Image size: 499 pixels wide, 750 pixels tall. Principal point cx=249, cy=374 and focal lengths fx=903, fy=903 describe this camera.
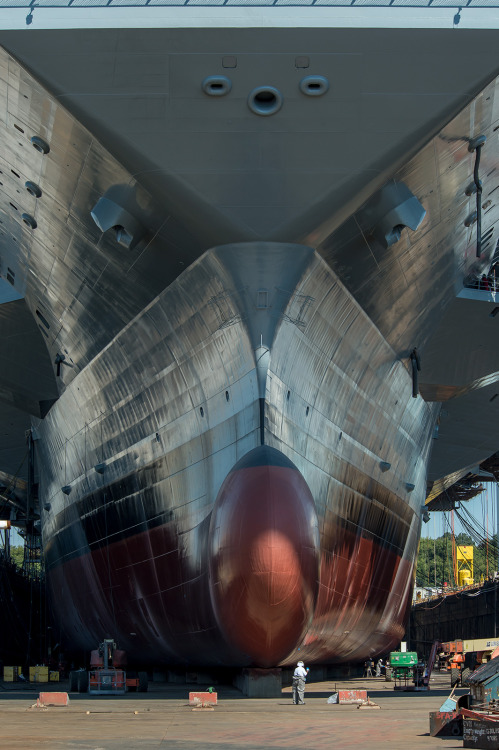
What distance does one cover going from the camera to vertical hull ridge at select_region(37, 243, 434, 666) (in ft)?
41.0

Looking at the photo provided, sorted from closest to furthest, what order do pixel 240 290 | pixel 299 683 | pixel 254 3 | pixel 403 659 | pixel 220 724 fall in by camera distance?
pixel 220 724 → pixel 254 3 → pixel 299 683 → pixel 240 290 → pixel 403 659

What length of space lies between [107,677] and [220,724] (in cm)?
652

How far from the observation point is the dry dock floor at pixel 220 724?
7.93 meters

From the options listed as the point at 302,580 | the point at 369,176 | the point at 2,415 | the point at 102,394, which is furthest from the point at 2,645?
the point at 369,176

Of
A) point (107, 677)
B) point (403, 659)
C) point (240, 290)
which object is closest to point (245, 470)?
point (240, 290)

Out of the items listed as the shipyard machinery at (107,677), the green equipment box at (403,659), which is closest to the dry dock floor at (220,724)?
the shipyard machinery at (107,677)

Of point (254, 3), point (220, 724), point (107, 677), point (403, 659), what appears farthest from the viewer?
point (403, 659)

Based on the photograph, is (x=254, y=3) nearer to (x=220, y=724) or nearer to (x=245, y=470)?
(x=245, y=470)

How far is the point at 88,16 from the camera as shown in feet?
39.1

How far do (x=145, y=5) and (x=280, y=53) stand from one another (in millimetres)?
1923

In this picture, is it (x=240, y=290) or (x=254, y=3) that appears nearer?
(x=254, y=3)

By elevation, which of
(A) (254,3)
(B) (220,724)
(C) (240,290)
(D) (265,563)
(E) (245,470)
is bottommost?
(B) (220,724)

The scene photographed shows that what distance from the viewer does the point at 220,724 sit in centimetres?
989

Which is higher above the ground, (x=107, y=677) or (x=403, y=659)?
(x=107, y=677)
